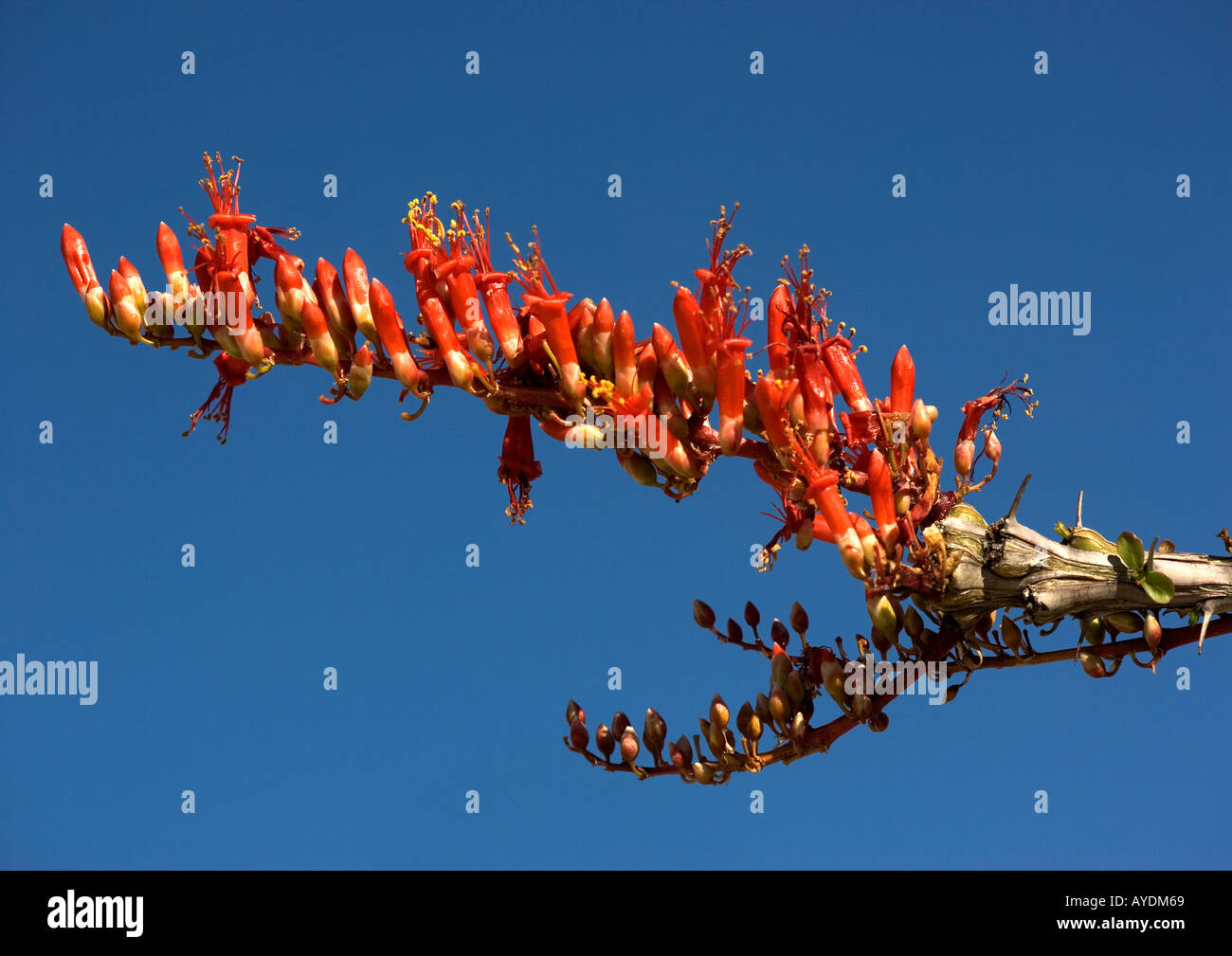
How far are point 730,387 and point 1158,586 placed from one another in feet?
5.17

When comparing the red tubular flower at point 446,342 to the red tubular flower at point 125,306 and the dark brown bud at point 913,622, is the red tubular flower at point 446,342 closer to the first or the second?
the red tubular flower at point 125,306

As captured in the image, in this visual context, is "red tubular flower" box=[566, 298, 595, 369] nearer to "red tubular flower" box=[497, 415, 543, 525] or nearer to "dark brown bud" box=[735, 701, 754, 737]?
"red tubular flower" box=[497, 415, 543, 525]

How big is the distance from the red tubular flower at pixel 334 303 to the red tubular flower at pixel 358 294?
0.03 metres

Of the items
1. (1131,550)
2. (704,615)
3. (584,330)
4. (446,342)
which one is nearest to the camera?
(1131,550)

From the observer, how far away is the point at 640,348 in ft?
14.6

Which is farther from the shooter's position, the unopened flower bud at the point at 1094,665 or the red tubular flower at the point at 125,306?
the red tubular flower at the point at 125,306

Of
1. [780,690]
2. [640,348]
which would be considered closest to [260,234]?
[640,348]

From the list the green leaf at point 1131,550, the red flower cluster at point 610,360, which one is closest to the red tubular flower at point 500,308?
the red flower cluster at point 610,360

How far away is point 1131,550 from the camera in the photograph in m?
4.20

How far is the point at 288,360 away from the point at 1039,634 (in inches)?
116

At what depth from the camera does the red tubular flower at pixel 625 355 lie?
14.2ft

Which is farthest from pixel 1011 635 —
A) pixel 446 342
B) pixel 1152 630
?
pixel 446 342

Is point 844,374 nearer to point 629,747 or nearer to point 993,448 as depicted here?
point 993,448
